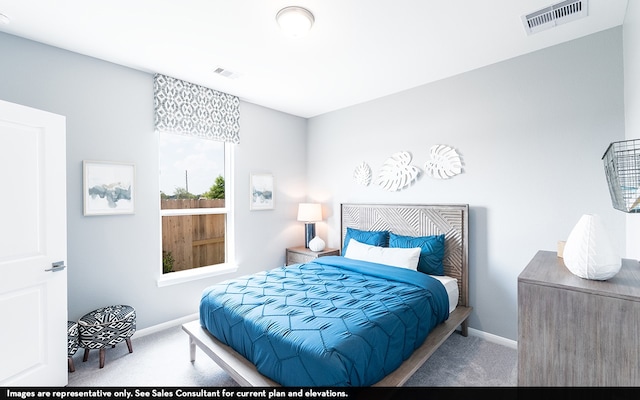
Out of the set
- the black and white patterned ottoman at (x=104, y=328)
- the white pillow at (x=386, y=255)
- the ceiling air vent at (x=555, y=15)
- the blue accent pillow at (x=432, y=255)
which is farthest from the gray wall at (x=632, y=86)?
the black and white patterned ottoman at (x=104, y=328)

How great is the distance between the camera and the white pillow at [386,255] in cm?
297

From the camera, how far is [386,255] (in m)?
3.12

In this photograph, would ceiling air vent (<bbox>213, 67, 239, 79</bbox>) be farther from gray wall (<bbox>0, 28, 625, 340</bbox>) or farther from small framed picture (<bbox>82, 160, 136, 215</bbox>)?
small framed picture (<bbox>82, 160, 136, 215</bbox>)

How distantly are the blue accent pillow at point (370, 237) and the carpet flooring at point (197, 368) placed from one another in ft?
4.04

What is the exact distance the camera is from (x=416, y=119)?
3.45 meters

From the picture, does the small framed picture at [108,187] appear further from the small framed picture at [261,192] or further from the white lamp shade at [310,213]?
the white lamp shade at [310,213]

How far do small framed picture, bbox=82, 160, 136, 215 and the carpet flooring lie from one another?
4.33 ft

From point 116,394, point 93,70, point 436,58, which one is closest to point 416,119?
point 436,58

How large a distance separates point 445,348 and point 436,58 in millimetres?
2777

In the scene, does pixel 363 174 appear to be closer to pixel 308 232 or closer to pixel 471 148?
pixel 308 232

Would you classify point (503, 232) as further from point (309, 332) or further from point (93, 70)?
point (93, 70)

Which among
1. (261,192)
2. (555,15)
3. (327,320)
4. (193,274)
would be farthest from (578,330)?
(261,192)

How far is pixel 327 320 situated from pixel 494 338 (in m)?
2.06

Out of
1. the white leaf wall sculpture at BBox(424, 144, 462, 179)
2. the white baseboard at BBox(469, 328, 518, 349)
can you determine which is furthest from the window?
the white baseboard at BBox(469, 328, 518, 349)
